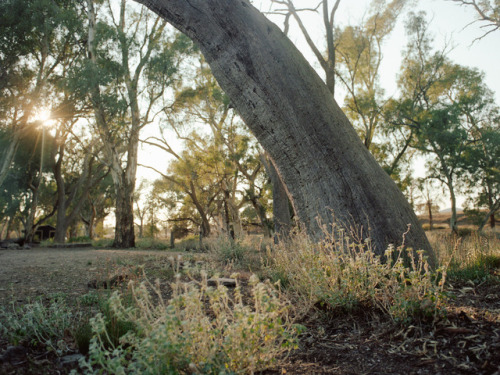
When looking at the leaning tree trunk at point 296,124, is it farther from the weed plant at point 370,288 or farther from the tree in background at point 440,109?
the tree in background at point 440,109

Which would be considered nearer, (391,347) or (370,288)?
(391,347)

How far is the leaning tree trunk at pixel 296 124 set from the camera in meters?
3.87

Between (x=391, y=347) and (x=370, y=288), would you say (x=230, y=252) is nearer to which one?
(x=370, y=288)

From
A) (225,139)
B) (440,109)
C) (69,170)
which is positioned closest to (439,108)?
(440,109)

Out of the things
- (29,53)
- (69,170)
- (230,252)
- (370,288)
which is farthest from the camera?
(69,170)

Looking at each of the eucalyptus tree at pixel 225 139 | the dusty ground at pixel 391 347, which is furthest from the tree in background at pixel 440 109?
the dusty ground at pixel 391 347

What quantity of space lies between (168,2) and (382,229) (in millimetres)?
3556

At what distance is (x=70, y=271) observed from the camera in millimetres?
5742

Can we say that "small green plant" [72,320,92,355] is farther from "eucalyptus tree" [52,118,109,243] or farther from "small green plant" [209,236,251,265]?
"eucalyptus tree" [52,118,109,243]

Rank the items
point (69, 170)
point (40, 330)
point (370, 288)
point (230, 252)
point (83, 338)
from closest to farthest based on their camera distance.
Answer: point (83, 338)
point (40, 330)
point (370, 288)
point (230, 252)
point (69, 170)

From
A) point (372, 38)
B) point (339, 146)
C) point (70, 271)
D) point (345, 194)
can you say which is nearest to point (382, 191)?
point (345, 194)

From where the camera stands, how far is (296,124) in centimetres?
395

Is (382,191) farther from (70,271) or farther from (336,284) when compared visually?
(70,271)

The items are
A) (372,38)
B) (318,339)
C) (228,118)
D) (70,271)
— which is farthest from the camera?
(228,118)
